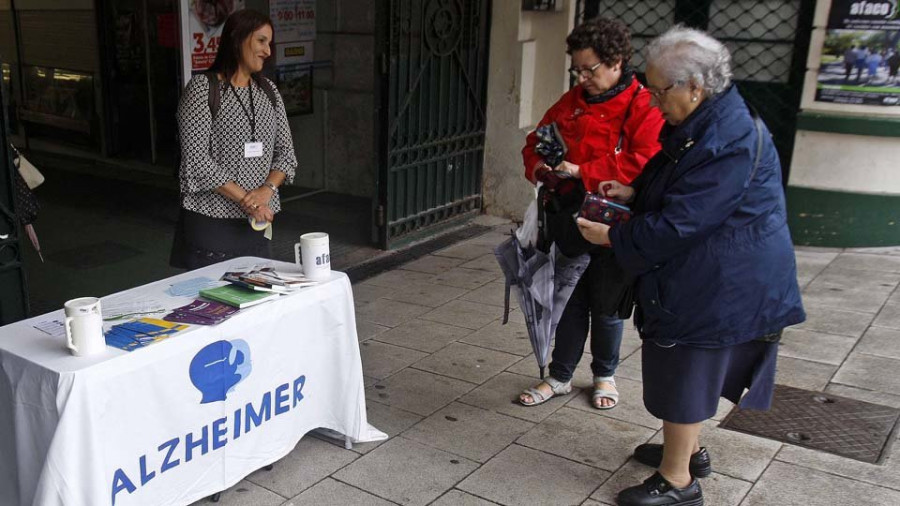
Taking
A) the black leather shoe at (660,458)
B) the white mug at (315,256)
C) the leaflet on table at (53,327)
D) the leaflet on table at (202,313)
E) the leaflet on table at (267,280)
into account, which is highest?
the white mug at (315,256)

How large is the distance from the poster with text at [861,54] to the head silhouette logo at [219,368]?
5.45 metres

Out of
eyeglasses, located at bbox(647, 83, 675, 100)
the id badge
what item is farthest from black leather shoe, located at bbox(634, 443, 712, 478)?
the id badge

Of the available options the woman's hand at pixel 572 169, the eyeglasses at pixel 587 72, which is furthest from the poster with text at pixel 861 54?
the woman's hand at pixel 572 169

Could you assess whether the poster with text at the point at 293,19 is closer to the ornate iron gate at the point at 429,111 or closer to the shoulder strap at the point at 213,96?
the ornate iron gate at the point at 429,111

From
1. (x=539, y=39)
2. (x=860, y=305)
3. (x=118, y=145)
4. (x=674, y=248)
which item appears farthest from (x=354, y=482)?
(x=118, y=145)

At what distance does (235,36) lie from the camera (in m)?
3.83

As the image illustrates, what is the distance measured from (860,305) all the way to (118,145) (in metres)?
7.63

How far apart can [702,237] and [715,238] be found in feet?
0.17

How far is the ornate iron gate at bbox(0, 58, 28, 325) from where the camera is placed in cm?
380

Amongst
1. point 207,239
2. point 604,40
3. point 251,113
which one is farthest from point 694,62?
point 207,239

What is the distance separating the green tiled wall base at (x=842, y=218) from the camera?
6844mm

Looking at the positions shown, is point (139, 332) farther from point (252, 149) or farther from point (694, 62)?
point (694, 62)

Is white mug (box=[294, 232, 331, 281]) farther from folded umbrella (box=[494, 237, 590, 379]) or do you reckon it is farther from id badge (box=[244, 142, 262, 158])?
folded umbrella (box=[494, 237, 590, 379])

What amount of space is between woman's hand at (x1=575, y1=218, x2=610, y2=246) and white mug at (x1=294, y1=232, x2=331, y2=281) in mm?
1024
